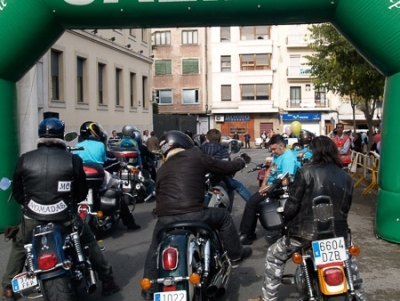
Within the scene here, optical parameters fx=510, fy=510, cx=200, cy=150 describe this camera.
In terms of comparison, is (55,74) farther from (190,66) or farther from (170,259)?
(190,66)

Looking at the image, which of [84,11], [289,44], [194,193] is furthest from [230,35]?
[194,193]

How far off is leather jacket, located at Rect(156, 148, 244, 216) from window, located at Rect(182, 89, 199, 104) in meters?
47.3

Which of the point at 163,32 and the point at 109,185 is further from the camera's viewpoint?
the point at 163,32

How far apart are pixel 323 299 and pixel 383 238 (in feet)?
12.8

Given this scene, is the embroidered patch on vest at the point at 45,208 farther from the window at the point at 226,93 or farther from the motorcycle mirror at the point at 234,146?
the window at the point at 226,93

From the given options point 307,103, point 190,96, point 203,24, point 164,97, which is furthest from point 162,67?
point 203,24

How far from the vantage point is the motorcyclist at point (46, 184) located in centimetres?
457

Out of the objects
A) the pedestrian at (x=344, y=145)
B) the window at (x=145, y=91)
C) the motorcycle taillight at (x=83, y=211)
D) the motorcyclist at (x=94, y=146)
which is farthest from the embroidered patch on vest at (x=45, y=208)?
the window at (x=145, y=91)

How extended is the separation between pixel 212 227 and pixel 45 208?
4.99 ft

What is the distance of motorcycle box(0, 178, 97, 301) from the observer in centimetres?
415

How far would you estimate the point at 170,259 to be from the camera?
3.93 metres

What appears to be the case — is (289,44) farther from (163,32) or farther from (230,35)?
(163,32)

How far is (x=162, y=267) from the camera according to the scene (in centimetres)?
397

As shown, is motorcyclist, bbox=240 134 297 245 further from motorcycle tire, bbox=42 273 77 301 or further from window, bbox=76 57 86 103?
window, bbox=76 57 86 103
